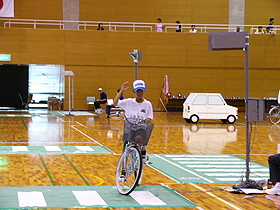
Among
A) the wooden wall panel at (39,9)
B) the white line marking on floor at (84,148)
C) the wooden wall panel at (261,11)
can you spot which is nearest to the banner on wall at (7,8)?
the wooden wall panel at (39,9)

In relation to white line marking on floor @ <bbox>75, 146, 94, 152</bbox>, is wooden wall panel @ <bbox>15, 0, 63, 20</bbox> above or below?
above

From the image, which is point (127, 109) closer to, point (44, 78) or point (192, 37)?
point (192, 37)

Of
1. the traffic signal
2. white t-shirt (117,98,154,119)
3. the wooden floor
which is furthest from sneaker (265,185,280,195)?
the traffic signal

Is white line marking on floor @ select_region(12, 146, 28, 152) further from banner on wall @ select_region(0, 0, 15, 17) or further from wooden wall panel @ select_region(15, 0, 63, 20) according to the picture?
wooden wall panel @ select_region(15, 0, 63, 20)

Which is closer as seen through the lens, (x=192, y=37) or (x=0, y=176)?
(x=0, y=176)

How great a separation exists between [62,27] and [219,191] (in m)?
28.8

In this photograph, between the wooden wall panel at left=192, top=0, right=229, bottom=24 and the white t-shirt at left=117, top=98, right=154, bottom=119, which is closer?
the white t-shirt at left=117, top=98, right=154, bottom=119

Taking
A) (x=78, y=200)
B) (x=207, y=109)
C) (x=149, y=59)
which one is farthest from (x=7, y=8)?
(x=78, y=200)

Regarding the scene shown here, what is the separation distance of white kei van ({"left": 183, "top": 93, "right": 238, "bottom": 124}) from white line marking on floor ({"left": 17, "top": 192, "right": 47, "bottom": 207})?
→ 1702cm

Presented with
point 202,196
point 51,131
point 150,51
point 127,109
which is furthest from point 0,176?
point 150,51

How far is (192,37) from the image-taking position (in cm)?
3438

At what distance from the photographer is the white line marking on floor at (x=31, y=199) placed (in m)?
7.05

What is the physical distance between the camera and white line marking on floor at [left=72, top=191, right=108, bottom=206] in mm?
7252

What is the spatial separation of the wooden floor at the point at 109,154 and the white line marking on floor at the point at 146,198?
1.73 ft
